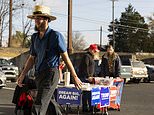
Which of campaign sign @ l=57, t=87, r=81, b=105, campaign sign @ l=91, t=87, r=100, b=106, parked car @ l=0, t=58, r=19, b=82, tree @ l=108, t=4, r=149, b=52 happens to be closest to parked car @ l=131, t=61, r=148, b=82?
parked car @ l=0, t=58, r=19, b=82

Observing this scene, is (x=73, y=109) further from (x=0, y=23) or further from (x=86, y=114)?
(x=0, y=23)

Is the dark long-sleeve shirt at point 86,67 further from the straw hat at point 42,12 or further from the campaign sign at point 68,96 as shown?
the straw hat at point 42,12

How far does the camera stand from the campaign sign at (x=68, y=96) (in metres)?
9.73

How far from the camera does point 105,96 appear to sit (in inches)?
410

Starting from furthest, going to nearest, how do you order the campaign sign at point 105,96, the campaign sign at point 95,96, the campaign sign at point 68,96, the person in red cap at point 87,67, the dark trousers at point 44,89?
the person in red cap at point 87,67
the campaign sign at point 105,96
the campaign sign at point 95,96
the campaign sign at point 68,96
the dark trousers at point 44,89

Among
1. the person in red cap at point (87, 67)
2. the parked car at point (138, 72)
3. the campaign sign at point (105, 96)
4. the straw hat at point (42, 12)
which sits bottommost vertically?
the parked car at point (138, 72)

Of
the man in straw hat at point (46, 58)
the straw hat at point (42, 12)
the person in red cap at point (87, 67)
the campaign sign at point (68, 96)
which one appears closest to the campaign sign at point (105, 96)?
the person in red cap at point (87, 67)

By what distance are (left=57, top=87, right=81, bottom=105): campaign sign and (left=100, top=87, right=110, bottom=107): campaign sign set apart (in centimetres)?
74

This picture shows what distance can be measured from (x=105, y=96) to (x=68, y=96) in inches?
41.6

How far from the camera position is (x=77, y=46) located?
365 ft

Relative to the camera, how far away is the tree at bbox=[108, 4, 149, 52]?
91562 millimetres

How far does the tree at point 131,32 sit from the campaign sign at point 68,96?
80.8m

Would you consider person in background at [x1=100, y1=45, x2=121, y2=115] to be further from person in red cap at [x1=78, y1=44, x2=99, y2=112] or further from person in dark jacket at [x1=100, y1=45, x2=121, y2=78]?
person in red cap at [x1=78, y1=44, x2=99, y2=112]

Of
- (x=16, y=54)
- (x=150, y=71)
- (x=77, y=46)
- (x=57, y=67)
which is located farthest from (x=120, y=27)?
(x=57, y=67)
